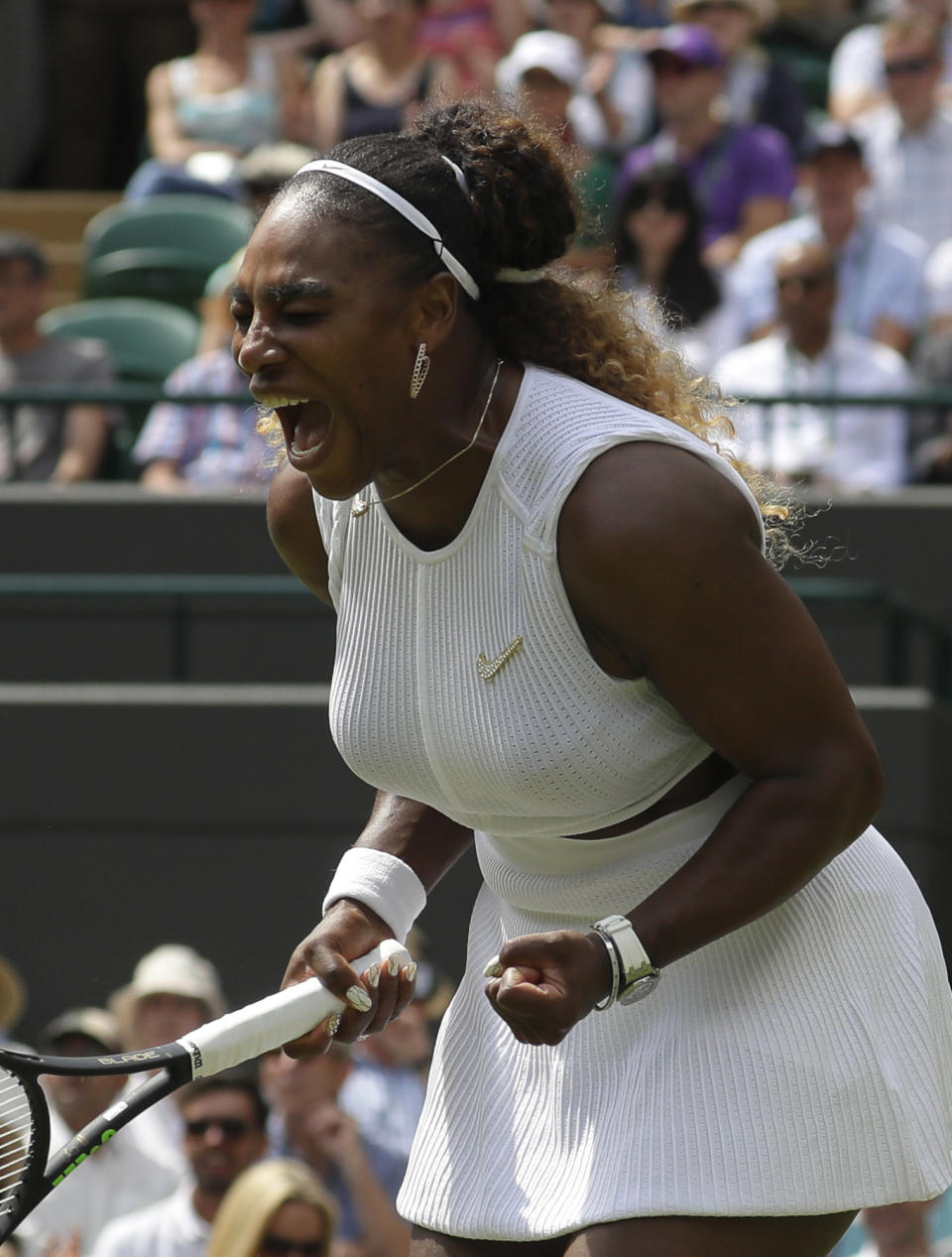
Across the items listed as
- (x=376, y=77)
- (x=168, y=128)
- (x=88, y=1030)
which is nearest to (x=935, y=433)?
(x=88, y=1030)

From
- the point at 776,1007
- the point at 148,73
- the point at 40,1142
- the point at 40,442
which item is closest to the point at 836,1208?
the point at 776,1007

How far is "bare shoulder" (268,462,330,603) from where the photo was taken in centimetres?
254

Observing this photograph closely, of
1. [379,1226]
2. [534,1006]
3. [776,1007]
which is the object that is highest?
[534,1006]

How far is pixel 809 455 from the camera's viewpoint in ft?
21.0

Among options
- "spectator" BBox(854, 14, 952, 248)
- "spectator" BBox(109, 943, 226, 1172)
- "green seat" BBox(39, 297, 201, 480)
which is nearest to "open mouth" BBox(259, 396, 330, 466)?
"spectator" BBox(109, 943, 226, 1172)

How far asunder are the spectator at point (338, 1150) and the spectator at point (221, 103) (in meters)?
4.82

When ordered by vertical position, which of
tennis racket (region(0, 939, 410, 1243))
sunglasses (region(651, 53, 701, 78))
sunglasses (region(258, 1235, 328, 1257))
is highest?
tennis racket (region(0, 939, 410, 1243))

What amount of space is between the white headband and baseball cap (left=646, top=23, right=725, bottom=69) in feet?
19.4

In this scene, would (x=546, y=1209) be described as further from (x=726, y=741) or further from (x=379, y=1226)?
(x=379, y=1226)

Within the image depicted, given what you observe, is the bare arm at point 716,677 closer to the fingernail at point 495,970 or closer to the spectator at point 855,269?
the fingernail at point 495,970

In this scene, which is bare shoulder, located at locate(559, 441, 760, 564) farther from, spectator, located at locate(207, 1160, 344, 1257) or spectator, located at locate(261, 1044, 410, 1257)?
spectator, located at locate(261, 1044, 410, 1257)

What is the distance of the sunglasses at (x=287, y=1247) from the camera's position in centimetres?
415

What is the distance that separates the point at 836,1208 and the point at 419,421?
0.93 metres

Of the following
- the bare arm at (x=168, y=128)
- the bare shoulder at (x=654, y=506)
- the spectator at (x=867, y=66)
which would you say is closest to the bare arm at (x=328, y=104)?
the bare arm at (x=168, y=128)
